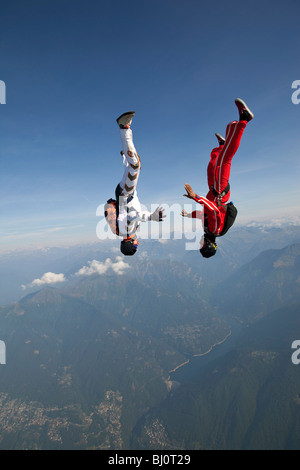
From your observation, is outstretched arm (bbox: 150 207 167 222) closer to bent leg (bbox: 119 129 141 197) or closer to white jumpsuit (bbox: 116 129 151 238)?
white jumpsuit (bbox: 116 129 151 238)

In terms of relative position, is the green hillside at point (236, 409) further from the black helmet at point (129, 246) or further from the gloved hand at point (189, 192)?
the gloved hand at point (189, 192)

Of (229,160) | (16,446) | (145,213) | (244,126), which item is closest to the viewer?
(244,126)

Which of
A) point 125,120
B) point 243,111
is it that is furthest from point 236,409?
point 125,120

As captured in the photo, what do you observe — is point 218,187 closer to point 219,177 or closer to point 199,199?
point 219,177

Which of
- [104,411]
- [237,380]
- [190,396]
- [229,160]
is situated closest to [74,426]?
[104,411]

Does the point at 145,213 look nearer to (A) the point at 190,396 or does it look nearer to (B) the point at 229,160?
(B) the point at 229,160

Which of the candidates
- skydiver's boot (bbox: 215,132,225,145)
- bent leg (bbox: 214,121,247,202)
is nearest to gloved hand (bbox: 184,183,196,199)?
bent leg (bbox: 214,121,247,202)

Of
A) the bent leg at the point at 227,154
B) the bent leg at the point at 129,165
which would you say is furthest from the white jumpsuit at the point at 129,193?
the bent leg at the point at 227,154
